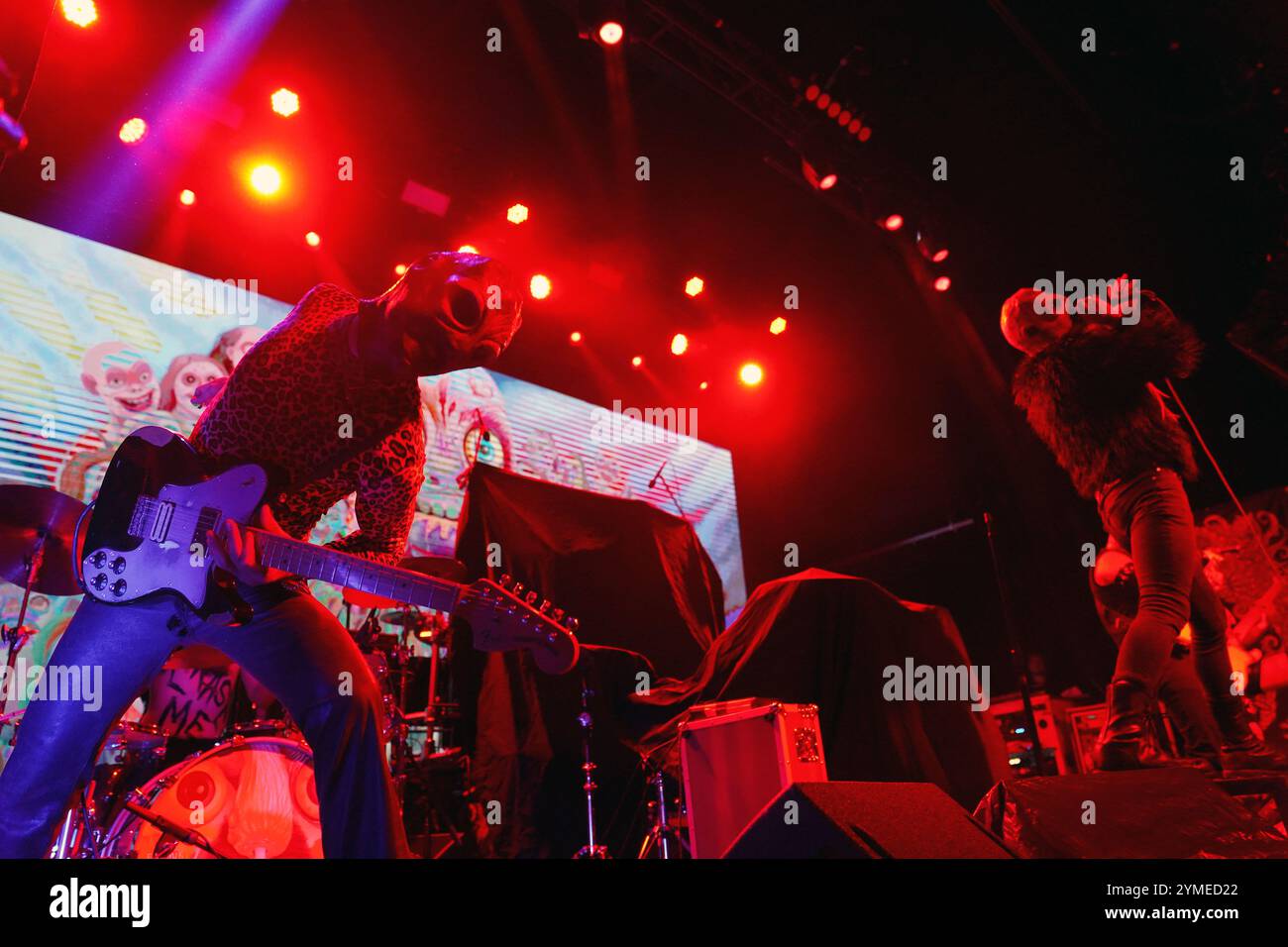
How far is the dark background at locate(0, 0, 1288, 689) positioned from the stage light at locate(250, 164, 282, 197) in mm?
124

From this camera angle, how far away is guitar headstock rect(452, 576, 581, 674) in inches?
91.2

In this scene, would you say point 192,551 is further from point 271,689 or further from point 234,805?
point 234,805

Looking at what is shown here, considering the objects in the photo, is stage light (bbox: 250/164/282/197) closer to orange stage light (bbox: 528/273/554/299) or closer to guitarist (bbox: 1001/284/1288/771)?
orange stage light (bbox: 528/273/554/299)

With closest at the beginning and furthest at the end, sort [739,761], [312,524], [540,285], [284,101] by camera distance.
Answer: [312,524] → [739,761] → [284,101] → [540,285]

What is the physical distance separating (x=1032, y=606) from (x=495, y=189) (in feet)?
21.5

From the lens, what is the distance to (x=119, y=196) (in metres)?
5.71

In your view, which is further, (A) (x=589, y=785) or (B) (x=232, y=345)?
(B) (x=232, y=345)

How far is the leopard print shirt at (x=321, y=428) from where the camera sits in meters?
2.20

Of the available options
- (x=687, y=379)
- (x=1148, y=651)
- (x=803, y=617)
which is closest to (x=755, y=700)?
(x=803, y=617)

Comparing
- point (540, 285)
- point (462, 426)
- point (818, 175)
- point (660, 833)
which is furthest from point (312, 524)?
point (818, 175)

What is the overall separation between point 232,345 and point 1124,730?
228 inches

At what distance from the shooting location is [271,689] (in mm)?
1855

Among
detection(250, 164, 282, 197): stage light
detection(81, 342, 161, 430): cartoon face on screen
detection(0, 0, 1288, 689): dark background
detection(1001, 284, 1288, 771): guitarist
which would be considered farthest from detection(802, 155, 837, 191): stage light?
detection(81, 342, 161, 430): cartoon face on screen
